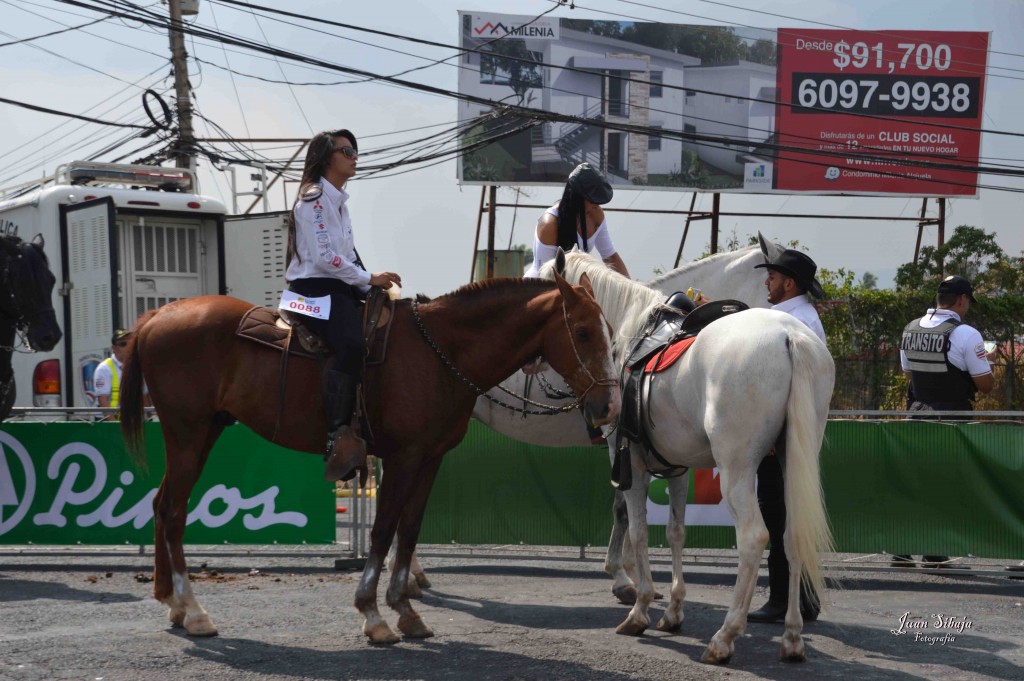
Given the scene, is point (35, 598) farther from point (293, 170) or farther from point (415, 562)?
point (293, 170)

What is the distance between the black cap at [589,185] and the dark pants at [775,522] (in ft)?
7.37

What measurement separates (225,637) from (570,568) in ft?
12.3

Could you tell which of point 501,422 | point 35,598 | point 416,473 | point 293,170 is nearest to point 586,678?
point 416,473

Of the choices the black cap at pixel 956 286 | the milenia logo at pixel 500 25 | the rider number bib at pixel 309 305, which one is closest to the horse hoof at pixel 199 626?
the rider number bib at pixel 309 305

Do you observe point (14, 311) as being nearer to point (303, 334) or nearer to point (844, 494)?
point (303, 334)

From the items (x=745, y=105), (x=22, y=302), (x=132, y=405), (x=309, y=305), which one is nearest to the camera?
(x=309, y=305)

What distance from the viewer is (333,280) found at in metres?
6.41

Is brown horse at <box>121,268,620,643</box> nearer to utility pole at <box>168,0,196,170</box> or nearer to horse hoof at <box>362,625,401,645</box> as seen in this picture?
horse hoof at <box>362,625,401,645</box>

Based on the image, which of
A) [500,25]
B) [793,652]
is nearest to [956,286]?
[793,652]

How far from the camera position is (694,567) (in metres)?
9.35

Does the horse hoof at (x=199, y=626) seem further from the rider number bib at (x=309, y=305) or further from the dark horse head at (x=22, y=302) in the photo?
the dark horse head at (x=22, y=302)

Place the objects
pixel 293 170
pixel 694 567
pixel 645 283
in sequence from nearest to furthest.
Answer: pixel 645 283 → pixel 694 567 → pixel 293 170

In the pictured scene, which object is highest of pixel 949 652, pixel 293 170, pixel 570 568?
pixel 293 170

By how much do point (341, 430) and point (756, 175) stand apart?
2350cm
